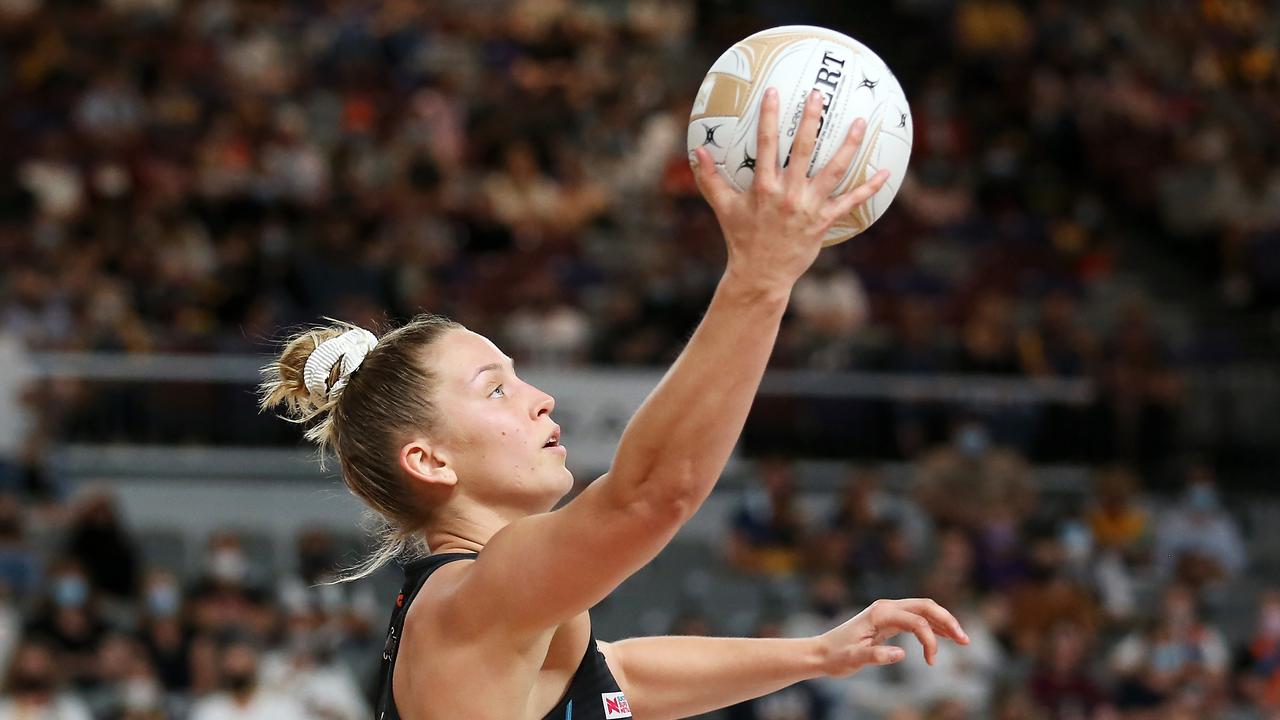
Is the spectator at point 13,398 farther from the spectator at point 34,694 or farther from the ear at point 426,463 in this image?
the ear at point 426,463

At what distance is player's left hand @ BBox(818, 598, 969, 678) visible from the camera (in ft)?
9.70

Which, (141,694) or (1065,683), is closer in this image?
(141,694)

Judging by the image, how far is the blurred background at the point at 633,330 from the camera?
33.5ft

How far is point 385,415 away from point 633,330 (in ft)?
31.1

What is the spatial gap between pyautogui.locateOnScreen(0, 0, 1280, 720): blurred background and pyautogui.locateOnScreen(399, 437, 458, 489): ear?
6.64 m

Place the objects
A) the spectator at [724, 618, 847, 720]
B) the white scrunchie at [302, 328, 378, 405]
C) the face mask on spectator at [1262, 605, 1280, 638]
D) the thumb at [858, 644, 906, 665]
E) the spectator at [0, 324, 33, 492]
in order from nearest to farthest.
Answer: the thumb at [858, 644, 906, 665], the white scrunchie at [302, 328, 378, 405], the spectator at [724, 618, 847, 720], the face mask on spectator at [1262, 605, 1280, 638], the spectator at [0, 324, 33, 492]

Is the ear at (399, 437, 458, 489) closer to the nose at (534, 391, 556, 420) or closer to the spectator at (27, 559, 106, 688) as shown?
the nose at (534, 391, 556, 420)

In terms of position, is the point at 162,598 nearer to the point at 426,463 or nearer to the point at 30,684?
the point at 30,684

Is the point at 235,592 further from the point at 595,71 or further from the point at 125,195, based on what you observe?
the point at 595,71

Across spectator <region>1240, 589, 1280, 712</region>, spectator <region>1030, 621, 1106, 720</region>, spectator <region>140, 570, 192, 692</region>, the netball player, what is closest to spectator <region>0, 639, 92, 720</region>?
spectator <region>140, 570, 192, 692</region>

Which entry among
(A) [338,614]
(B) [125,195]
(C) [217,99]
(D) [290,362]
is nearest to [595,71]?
(C) [217,99]

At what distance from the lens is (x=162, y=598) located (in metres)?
9.99

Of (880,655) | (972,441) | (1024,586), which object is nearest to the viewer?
(880,655)

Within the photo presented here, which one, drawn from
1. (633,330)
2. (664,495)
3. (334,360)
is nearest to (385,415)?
(334,360)
